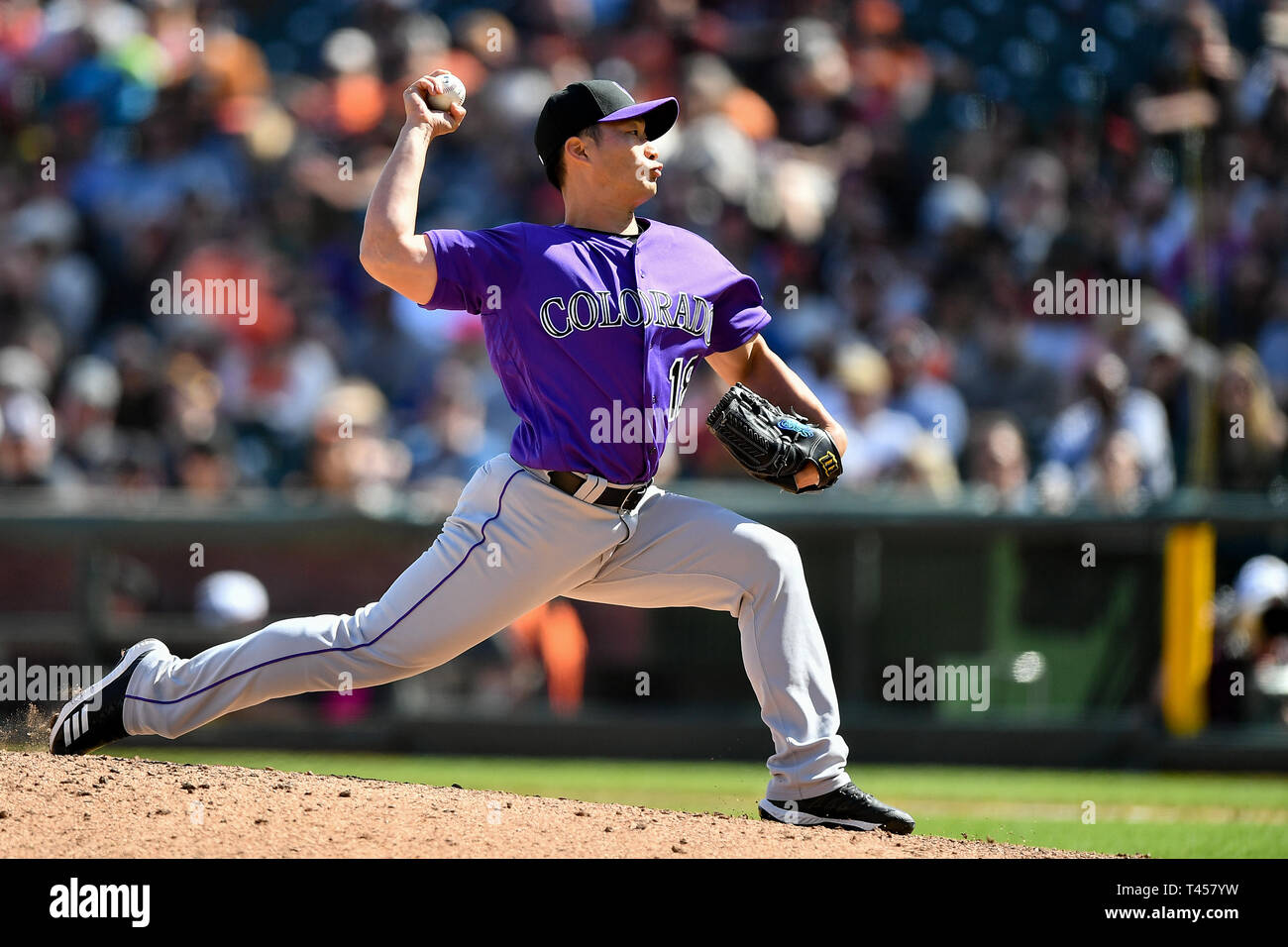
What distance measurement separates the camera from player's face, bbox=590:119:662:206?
14.1 feet

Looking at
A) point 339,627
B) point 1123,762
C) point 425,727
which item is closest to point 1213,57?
point 1123,762

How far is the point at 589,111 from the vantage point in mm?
4309

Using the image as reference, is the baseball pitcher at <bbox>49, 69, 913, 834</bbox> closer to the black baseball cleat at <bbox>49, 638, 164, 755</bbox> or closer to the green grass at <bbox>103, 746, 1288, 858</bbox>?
the black baseball cleat at <bbox>49, 638, 164, 755</bbox>

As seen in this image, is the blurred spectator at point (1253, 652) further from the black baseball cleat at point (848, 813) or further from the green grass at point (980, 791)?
the black baseball cleat at point (848, 813)

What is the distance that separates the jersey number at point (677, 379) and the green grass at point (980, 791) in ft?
4.58

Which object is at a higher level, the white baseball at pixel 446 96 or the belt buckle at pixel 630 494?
the white baseball at pixel 446 96

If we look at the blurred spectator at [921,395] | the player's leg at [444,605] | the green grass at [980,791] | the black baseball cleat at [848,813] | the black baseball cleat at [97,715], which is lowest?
the green grass at [980,791]

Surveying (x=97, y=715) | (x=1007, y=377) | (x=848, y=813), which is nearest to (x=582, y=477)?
(x=848, y=813)

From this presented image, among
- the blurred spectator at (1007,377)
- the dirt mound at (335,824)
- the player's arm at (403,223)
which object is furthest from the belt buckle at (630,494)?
the blurred spectator at (1007,377)

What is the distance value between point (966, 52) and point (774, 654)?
26.2 ft

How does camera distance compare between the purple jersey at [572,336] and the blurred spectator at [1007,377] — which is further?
the blurred spectator at [1007,377]

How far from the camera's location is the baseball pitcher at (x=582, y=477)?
4.13 metres

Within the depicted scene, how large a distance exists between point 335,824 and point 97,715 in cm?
80

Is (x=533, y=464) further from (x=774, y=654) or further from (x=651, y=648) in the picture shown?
(x=651, y=648)
